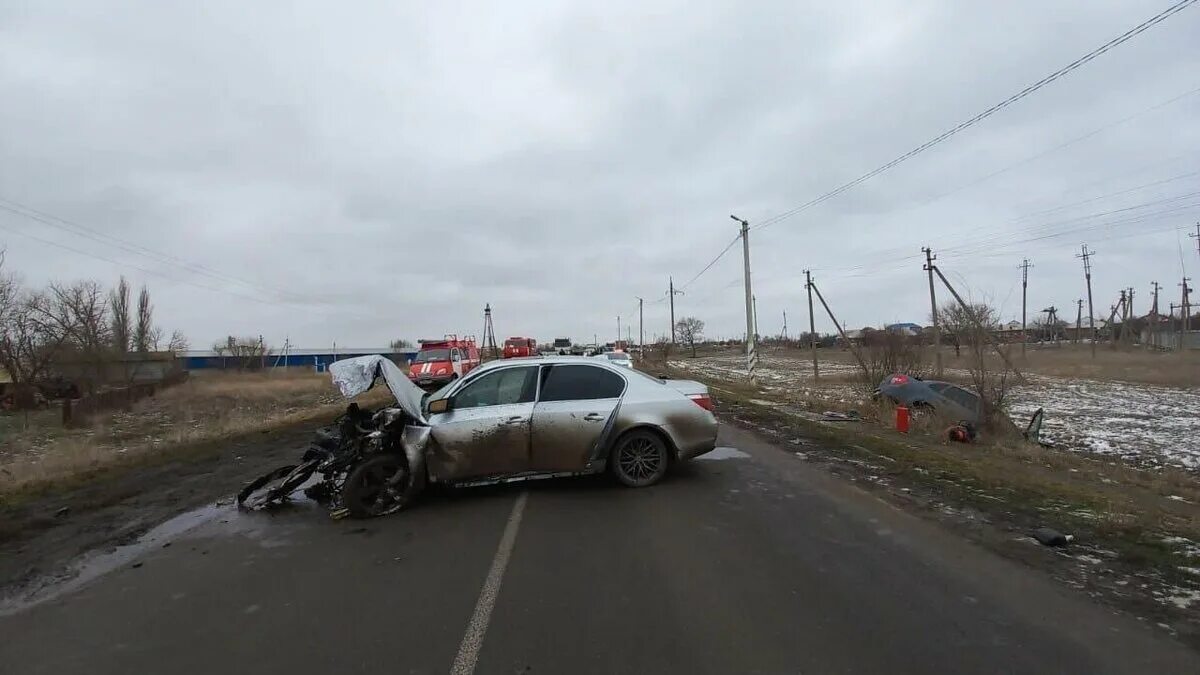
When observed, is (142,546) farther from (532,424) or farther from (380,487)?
(532,424)

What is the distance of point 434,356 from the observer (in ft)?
89.5

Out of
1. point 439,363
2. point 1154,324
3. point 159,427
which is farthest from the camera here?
point 1154,324

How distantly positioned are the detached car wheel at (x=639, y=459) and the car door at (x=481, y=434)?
1097 mm

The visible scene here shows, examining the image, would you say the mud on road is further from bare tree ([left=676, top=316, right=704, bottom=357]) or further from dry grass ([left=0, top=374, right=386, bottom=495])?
bare tree ([left=676, top=316, right=704, bottom=357])

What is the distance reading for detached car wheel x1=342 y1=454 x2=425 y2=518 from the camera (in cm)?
696

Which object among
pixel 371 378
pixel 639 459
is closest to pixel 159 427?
pixel 371 378

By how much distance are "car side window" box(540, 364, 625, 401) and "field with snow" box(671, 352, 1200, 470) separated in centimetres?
1115

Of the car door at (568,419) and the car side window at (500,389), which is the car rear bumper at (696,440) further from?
the car side window at (500,389)

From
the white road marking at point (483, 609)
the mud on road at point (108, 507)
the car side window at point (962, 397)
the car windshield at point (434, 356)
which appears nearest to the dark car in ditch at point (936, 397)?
the car side window at point (962, 397)

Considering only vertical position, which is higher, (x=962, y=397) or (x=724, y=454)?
(x=962, y=397)

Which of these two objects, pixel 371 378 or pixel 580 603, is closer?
pixel 580 603

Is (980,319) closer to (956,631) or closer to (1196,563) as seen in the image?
(1196,563)

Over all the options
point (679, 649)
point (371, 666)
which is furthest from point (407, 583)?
point (679, 649)

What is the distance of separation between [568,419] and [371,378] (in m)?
2.24
